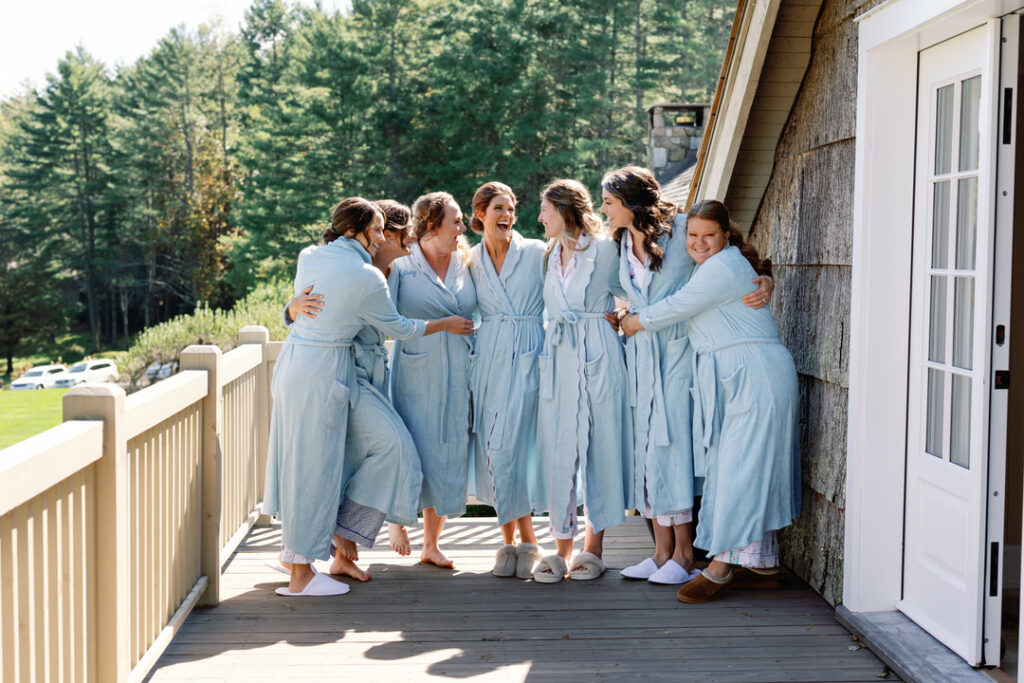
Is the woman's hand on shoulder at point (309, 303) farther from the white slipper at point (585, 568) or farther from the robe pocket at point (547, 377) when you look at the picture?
the white slipper at point (585, 568)

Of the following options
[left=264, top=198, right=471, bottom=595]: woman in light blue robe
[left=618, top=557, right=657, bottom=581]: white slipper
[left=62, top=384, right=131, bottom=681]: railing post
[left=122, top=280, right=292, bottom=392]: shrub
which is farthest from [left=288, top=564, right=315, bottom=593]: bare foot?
[left=122, top=280, right=292, bottom=392]: shrub

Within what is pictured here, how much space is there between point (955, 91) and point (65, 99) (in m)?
43.9

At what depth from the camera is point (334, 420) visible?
4281 millimetres

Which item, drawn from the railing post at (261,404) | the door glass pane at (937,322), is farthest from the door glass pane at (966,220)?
the railing post at (261,404)

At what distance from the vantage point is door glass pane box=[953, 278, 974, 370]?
341 centimetres

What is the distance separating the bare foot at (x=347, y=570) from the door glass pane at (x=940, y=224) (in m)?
2.63

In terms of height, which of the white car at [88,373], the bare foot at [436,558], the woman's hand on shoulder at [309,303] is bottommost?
the white car at [88,373]

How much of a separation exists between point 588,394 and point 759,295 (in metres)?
0.82

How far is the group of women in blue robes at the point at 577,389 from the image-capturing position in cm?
425

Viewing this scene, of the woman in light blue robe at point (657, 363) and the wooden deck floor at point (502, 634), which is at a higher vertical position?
the woman in light blue robe at point (657, 363)

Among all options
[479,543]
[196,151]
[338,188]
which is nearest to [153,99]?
[196,151]

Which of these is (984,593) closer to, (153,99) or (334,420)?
(334,420)

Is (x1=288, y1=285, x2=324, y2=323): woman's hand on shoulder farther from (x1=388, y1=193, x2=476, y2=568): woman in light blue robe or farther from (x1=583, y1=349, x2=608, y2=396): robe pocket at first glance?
(x1=583, y1=349, x2=608, y2=396): robe pocket

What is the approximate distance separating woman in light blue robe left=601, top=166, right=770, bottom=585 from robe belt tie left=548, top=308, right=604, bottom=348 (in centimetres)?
21
